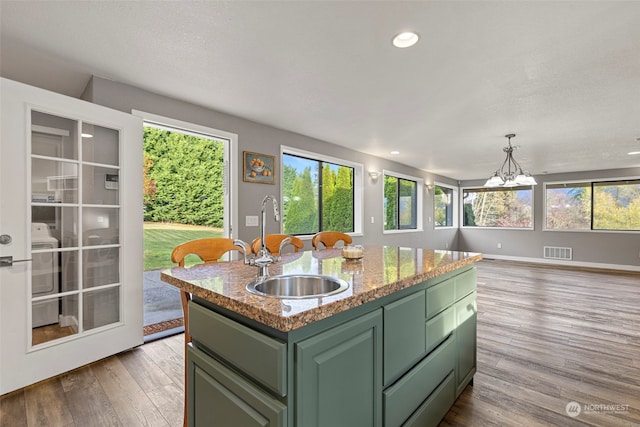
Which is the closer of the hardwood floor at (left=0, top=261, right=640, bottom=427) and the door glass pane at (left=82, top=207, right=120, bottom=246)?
the hardwood floor at (left=0, top=261, right=640, bottom=427)

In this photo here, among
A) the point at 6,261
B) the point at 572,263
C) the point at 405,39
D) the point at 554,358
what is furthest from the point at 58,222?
the point at 572,263

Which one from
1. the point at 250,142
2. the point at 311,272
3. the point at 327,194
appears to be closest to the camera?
the point at 311,272

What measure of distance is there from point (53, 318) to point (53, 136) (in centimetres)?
135

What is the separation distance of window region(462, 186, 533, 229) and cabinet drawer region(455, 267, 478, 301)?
7240 mm

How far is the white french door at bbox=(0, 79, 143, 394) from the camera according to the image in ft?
→ 6.30

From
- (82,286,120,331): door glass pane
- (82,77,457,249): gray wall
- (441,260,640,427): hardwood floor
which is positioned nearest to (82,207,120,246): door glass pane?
(82,286,120,331): door glass pane

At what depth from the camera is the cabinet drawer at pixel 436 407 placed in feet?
4.80

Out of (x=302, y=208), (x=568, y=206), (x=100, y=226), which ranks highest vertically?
(x=568, y=206)

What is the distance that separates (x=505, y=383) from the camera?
6.99ft

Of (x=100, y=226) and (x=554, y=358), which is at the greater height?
(x=100, y=226)

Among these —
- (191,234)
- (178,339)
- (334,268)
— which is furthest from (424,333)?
(191,234)

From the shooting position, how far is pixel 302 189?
14.8 ft

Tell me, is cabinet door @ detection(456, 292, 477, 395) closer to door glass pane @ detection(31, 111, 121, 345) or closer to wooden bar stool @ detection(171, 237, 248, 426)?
wooden bar stool @ detection(171, 237, 248, 426)

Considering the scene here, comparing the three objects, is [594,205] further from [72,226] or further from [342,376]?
[72,226]
